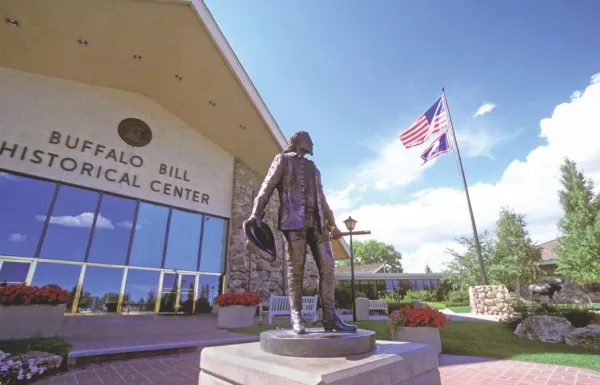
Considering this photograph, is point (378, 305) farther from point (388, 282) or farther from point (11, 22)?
point (11, 22)

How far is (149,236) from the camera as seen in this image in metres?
12.2

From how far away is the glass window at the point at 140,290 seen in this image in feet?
36.5

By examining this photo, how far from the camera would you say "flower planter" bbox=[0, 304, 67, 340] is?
5.00 meters

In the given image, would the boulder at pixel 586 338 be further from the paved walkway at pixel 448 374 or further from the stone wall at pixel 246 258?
the stone wall at pixel 246 258

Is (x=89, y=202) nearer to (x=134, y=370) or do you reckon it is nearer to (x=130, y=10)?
(x=130, y=10)

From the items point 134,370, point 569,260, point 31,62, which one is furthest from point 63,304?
point 569,260

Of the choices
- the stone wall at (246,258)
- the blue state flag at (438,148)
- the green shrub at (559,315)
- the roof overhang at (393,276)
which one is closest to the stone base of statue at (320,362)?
the green shrub at (559,315)

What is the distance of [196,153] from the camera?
1455cm

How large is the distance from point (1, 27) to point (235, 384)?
13546mm

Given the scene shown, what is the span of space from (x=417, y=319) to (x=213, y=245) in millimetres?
10750

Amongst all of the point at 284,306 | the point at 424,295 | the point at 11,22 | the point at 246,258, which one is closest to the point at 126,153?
the point at 11,22

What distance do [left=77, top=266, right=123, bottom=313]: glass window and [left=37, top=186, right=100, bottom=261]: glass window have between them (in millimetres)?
801

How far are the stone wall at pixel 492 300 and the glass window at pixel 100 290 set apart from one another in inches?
578

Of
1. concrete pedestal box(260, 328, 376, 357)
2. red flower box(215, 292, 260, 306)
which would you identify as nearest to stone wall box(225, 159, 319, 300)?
red flower box(215, 292, 260, 306)
